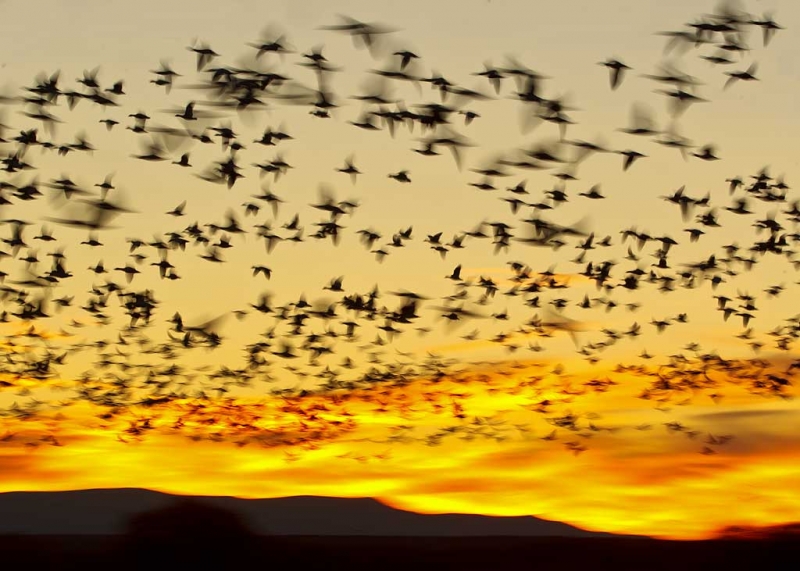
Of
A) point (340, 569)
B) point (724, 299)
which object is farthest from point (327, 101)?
point (340, 569)

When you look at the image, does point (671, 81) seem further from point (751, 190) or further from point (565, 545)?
point (565, 545)

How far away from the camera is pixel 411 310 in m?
25.3

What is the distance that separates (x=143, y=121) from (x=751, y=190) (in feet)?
36.6

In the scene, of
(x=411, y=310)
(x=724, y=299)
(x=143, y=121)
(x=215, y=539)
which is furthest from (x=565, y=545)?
(x=143, y=121)

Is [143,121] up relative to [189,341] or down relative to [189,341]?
up

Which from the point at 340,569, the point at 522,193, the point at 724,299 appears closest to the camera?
the point at 522,193

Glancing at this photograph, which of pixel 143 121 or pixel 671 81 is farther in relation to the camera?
pixel 143 121

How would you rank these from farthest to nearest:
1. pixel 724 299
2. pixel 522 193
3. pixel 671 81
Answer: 1. pixel 724 299
2. pixel 522 193
3. pixel 671 81

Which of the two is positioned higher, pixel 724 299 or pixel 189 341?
pixel 724 299

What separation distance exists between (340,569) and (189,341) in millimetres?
27207

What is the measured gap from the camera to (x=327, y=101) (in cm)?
2041

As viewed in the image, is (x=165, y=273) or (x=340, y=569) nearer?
(x=165, y=273)

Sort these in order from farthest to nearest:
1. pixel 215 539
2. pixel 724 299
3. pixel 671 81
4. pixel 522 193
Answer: pixel 215 539, pixel 724 299, pixel 522 193, pixel 671 81

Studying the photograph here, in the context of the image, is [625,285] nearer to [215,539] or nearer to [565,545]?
[215,539]
